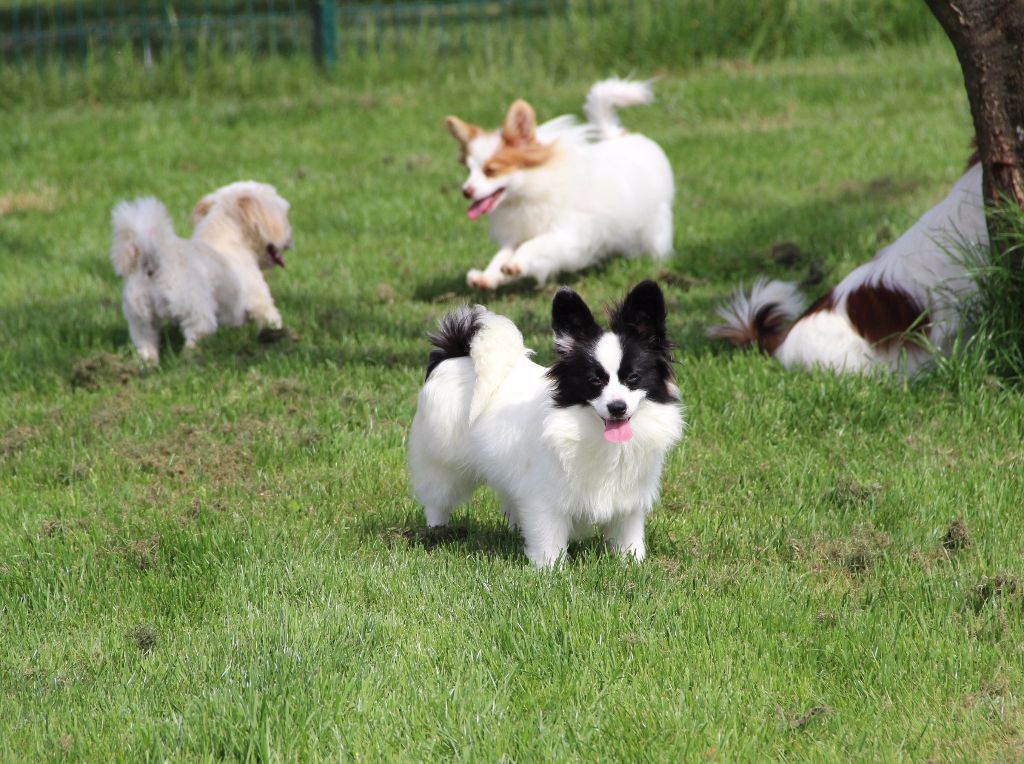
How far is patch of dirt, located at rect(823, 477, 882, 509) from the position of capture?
15.5 feet

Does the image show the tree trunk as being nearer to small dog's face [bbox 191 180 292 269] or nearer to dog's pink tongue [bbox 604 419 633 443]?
dog's pink tongue [bbox 604 419 633 443]

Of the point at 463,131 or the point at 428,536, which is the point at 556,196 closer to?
the point at 463,131

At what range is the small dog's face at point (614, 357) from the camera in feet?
12.8

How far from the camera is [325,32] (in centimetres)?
1323

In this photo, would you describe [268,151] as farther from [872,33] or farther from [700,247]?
[872,33]

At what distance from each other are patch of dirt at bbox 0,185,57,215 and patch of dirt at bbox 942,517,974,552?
8.02 metres

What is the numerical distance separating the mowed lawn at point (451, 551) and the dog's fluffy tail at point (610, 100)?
35.4 inches

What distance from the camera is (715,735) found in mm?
3221

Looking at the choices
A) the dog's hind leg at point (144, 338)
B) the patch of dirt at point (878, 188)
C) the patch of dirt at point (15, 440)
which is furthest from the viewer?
the patch of dirt at point (878, 188)

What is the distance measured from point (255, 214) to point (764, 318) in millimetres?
3118

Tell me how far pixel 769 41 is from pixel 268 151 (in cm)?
573

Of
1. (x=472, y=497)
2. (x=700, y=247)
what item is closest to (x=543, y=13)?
(x=700, y=247)

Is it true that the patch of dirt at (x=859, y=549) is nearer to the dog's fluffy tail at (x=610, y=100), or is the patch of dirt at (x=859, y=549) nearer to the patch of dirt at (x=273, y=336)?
the patch of dirt at (x=273, y=336)

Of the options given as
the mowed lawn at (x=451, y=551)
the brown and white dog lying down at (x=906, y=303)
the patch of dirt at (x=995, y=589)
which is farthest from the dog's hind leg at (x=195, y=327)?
the patch of dirt at (x=995, y=589)
